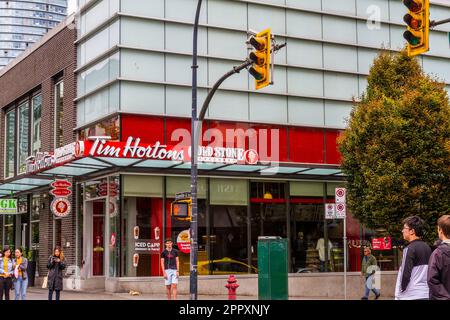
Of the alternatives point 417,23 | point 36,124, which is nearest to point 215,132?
point 36,124

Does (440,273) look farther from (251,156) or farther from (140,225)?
(140,225)

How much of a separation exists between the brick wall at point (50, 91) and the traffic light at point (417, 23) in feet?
52.4

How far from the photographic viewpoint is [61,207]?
993 inches

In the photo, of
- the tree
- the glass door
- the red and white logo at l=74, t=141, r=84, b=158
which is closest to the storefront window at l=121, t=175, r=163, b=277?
the glass door

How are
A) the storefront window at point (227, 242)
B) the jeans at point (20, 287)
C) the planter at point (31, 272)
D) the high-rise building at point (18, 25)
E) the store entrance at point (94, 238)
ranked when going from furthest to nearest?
1. the high-rise building at point (18, 25)
2. the planter at point (31, 272)
3. the store entrance at point (94, 238)
4. the storefront window at point (227, 242)
5. the jeans at point (20, 287)

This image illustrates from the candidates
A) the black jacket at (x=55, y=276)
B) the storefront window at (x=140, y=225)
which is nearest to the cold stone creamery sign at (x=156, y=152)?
the storefront window at (x=140, y=225)

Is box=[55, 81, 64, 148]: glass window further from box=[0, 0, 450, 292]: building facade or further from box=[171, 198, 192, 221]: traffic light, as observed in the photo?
box=[171, 198, 192, 221]: traffic light

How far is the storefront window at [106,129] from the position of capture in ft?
79.4

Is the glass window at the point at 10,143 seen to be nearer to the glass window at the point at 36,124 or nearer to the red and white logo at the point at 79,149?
the glass window at the point at 36,124

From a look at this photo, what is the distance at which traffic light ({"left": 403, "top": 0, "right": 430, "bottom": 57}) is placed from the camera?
Result: 14039 millimetres

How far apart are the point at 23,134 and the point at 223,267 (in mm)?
13440

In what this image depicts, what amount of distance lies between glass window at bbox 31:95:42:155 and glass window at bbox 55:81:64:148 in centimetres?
218

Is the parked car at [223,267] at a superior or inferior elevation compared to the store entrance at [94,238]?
inferior

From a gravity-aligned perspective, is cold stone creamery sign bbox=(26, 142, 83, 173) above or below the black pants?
above
